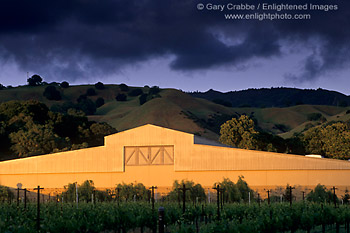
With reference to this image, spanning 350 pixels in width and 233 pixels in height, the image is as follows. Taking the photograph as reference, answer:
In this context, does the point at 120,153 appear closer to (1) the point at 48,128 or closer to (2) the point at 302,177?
(2) the point at 302,177

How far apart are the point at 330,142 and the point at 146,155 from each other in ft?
125

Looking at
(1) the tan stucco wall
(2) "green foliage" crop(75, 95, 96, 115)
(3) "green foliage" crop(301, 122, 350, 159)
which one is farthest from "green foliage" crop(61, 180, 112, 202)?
(2) "green foliage" crop(75, 95, 96, 115)

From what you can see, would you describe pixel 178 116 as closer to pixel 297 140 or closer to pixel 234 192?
pixel 297 140

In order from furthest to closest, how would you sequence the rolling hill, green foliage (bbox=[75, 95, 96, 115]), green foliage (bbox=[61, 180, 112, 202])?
1. green foliage (bbox=[75, 95, 96, 115])
2. the rolling hill
3. green foliage (bbox=[61, 180, 112, 202])

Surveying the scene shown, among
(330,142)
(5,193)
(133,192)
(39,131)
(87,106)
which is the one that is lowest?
(5,193)

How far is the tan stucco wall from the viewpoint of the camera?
5747 centimetres

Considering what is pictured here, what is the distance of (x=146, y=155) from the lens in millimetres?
60094

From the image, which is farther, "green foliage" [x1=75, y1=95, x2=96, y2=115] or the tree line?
"green foliage" [x1=75, y1=95, x2=96, y2=115]

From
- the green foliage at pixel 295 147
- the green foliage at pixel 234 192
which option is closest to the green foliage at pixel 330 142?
the green foliage at pixel 295 147

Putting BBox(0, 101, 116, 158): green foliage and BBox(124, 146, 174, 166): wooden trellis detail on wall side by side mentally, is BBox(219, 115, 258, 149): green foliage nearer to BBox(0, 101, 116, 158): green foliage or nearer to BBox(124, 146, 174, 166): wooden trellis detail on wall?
BBox(0, 101, 116, 158): green foliage

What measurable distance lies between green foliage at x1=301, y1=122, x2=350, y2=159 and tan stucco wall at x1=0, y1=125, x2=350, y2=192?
99.1 feet

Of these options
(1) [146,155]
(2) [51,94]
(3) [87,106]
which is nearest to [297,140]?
(1) [146,155]

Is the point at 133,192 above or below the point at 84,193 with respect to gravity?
above

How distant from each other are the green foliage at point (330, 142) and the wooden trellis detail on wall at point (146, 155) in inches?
1409
